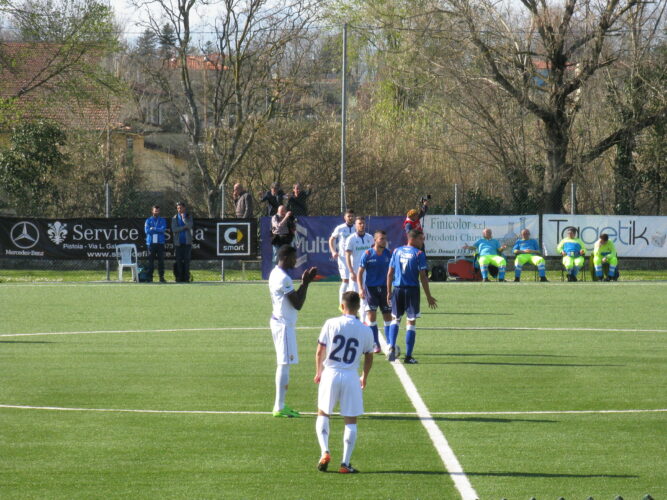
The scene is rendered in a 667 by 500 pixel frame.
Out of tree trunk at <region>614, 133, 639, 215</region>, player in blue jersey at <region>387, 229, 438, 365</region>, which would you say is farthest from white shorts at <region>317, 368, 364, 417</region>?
tree trunk at <region>614, 133, 639, 215</region>

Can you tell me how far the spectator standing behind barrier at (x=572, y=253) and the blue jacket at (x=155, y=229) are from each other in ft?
38.9

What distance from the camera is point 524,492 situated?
25.2 feet

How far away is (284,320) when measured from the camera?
10.8 meters

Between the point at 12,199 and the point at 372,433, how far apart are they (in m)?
33.6

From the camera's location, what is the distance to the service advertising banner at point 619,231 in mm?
32844

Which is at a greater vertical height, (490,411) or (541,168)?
(541,168)

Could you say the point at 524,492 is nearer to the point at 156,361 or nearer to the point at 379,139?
the point at 156,361

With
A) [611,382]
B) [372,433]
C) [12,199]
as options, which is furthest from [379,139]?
[372,433]

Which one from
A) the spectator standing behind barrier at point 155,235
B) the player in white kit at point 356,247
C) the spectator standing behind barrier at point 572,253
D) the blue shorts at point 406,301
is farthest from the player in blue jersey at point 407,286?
the spectator standing behind barrier at point 572,253

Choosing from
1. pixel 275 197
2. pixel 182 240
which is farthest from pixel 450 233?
pixel 182 240

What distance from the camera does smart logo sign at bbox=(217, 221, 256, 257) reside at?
1267 inches

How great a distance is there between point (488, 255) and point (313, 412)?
20.8 metres

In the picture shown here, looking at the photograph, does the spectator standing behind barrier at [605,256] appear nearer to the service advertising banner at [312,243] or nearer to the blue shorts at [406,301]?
the service advertising banner at [312,243]

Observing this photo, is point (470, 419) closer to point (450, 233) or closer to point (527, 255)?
point (527, 255)
